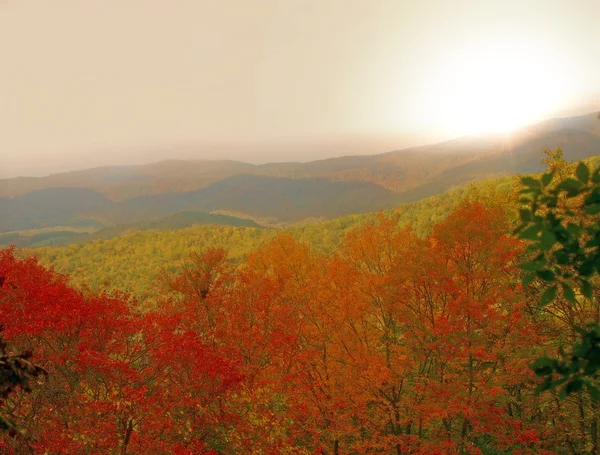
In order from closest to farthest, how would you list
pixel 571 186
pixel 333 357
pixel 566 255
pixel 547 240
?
1. pixel 547 240
2. pixel 571 186
3. pixel 566 255
4. pixel 333 357

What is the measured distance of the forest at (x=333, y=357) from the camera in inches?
739

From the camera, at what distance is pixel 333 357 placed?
86.1 feet

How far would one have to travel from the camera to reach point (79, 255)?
18962cm

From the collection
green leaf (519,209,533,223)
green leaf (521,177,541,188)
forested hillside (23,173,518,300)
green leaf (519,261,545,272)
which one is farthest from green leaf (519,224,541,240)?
forested hillside (23,173,518,300)

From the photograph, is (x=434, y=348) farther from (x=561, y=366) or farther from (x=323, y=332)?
(x=561, y=366)

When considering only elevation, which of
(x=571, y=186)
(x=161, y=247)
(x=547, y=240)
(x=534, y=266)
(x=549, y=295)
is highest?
(x=571, y=186)

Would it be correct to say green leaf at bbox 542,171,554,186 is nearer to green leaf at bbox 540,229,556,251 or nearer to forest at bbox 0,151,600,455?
green leaf at bbox 540,229,556,251

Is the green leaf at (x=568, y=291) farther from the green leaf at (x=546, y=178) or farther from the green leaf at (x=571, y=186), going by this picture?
the green leaf at (x=546, y=178)

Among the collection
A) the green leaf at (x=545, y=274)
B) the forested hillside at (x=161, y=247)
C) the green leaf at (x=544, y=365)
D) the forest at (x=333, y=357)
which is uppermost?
the green leaf at (x=545, y=274)

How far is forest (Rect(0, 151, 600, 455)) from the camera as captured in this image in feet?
61.6

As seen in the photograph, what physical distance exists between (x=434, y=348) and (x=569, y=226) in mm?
19331

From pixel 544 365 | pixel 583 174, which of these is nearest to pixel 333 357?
pixel 544 365

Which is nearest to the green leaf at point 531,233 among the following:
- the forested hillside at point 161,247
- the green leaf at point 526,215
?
the green leaf at point 526,215

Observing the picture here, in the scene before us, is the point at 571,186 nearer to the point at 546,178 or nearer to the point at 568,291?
the point at 546,178
